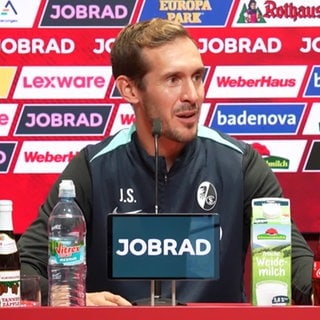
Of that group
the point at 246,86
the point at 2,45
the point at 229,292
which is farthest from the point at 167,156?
the point at 2,45

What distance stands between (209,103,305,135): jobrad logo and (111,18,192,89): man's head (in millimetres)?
466

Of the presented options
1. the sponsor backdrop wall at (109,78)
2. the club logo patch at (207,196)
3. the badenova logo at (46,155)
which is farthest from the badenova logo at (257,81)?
the club logo patch at (207,196)

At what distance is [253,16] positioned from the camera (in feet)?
8.35

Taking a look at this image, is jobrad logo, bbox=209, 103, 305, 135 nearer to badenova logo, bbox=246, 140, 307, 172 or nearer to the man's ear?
badenova logo, bbox=246, 140, 307, 172

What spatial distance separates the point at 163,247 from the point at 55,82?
1.25 metres

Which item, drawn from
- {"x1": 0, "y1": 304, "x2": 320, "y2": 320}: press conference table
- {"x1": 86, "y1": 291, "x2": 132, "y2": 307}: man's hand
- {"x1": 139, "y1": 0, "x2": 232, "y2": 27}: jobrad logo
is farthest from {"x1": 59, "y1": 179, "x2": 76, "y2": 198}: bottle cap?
{"x1": 139, "y1": 0, "x2": 232, "y2": 27}: jobrad logo

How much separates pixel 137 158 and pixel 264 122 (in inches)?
22.9

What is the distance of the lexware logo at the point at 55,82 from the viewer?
254 cm

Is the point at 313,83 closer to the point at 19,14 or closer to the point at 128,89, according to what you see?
the point at 128,89

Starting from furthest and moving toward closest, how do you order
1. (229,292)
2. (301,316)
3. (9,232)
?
(229,292) < (9,232) < (301,316)

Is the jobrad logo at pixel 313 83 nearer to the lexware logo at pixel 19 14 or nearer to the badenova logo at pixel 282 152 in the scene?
the badenova logo at pixel 282 152

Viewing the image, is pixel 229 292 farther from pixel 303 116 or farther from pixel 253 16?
pixel 253 16

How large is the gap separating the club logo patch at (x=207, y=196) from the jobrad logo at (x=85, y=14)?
0.70 metres

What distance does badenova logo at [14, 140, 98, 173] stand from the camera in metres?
2.54
